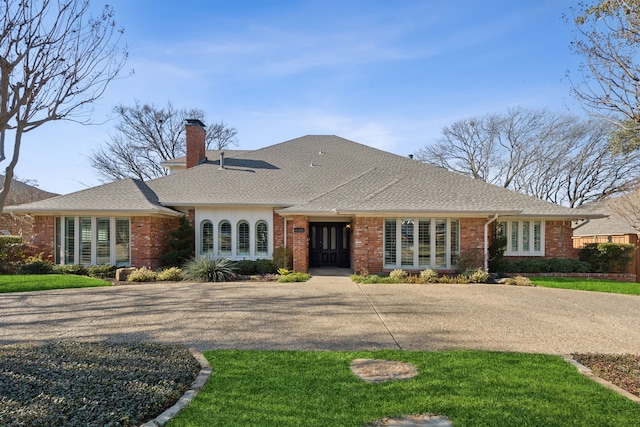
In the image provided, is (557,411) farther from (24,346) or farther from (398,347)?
(24,346)

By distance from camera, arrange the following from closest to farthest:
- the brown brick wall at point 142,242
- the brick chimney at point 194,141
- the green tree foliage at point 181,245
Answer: the brown brick wall at point 142,242 → the green tree foliage at point 181,245 → the brick chimney at point 194,141

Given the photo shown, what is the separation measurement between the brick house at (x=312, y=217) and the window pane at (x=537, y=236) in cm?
4

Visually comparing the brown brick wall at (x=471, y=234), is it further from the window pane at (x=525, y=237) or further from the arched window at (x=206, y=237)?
the arched window at (x=206, y=237)

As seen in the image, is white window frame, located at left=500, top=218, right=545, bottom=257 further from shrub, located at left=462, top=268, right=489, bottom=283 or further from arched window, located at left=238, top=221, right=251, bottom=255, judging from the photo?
arched window, located at left=238, top=221, right=251, bottom=255

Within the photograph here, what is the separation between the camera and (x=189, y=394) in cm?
398

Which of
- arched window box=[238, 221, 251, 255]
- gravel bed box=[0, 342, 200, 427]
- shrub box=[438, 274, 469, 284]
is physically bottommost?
shrub box=[438, 274, 469, 284]

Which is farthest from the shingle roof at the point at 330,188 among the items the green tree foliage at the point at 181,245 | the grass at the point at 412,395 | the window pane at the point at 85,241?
the grass at the point at 412,395

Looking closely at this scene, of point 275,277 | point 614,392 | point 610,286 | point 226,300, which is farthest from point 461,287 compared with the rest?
point 614,392

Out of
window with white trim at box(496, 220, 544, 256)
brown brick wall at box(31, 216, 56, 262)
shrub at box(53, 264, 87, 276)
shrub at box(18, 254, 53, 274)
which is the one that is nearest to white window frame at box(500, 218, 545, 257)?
window with white trim at box(496, 220, 544, 256)

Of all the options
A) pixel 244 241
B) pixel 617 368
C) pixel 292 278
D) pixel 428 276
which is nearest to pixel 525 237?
pixel 428 276

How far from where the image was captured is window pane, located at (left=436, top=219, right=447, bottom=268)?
14461 millimetres

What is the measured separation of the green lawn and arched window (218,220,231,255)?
11.7 m

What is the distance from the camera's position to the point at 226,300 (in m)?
9.52

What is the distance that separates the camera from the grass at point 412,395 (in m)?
3.49
